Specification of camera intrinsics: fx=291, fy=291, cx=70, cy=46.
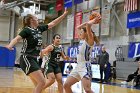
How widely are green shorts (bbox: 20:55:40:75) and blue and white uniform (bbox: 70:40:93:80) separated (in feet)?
2.39

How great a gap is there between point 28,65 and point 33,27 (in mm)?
778

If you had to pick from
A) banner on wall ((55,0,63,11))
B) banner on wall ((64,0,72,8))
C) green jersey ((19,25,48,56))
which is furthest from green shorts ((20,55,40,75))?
banner on wall ((55,0,63,11))

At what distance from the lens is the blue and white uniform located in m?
5.45

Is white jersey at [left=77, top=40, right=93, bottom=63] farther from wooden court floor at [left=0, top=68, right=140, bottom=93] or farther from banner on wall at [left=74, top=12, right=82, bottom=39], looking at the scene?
banner on wall at [left=74, top=12, right=82, bottom=39]

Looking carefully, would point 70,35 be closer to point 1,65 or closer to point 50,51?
point 1,65

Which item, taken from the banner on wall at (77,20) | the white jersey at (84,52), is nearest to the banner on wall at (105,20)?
the banner on wall at (77,20)

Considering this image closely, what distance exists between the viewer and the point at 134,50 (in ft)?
58.7

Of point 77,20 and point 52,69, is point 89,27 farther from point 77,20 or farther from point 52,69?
point 77,20

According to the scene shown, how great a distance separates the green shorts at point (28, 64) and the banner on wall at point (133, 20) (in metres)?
14.1

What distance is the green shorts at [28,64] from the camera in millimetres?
5430

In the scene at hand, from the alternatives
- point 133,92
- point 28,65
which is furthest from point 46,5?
point 28,65

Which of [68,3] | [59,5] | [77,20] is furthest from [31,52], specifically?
[59,5]

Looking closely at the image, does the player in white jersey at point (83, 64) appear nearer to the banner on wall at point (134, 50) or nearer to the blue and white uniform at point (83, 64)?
the blue and white uniform at point (83, 64)

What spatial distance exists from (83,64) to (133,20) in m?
14.3
